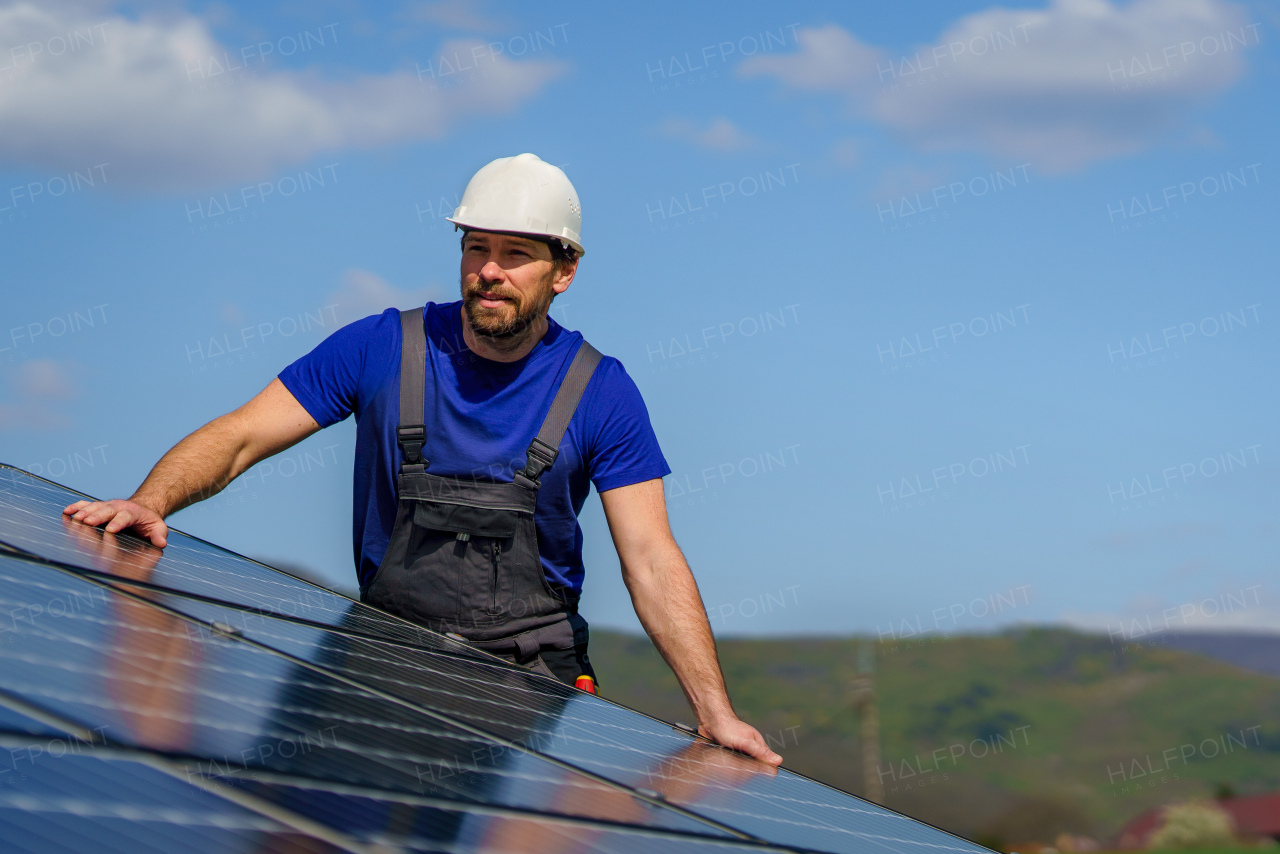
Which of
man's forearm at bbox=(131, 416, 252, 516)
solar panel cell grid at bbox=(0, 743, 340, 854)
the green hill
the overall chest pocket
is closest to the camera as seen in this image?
solar panel cell grid at bbox=(0, 743, 340, 854)

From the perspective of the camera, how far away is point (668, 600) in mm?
4660

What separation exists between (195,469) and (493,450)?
1046 millimetres

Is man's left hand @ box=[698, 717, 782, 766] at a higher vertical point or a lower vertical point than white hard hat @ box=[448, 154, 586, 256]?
lower

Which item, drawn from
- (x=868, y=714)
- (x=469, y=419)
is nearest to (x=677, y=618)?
(x=469, y=419)

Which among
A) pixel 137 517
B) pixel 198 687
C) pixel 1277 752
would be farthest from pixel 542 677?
pixel 1277 752

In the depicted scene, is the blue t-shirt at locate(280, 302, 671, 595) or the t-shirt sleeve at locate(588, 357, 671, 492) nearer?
the blue t-shirt at locate(280, 302, 671, 595)

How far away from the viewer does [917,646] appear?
313 ft

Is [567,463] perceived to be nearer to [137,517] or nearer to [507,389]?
[507,389]

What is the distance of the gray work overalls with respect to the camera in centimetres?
461

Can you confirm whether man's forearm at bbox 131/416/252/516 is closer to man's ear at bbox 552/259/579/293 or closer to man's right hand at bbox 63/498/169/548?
man's right hand at bbox 63/498/169/548

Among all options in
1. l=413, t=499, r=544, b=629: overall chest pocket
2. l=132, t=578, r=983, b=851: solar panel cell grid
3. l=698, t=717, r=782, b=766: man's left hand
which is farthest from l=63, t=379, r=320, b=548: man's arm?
l=698, t=717, r=782, b=766: man's left hand

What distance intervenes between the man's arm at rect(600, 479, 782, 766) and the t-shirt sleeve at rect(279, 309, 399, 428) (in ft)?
3.40

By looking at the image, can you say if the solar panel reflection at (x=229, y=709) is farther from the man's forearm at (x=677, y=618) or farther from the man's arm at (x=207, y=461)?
the man's forearm at (x=677, y=618)

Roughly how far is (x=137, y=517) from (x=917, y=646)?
313ft
